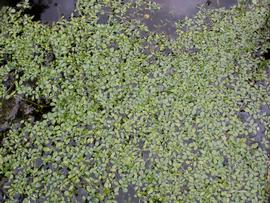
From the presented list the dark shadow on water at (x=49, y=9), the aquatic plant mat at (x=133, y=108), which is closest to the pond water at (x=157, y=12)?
the dark shadow on water at (x=49, y=9)

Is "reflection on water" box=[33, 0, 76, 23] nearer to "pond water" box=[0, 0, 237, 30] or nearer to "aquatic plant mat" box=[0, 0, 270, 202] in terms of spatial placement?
"pond water" box=[0, 0, 237, 30]

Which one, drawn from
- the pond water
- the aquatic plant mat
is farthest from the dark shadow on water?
the aquatic plant mat

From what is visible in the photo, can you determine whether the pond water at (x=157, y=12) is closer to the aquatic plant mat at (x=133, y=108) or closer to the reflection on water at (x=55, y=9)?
the reflection on water at (x=55, y=9)

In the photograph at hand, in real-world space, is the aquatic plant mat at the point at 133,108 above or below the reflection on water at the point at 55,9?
below

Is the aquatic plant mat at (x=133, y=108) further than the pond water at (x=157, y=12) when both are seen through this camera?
No

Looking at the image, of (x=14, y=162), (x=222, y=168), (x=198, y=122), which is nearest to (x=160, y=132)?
(x=198, y=122)

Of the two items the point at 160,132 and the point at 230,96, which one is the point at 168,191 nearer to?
the point at 160,132

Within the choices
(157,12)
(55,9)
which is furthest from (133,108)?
(55,9)

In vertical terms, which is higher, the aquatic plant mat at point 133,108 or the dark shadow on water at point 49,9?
the dark shadow on water at point 49,9

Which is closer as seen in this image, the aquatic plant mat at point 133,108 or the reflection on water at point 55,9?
the aquatic plant mat at point 133,108
